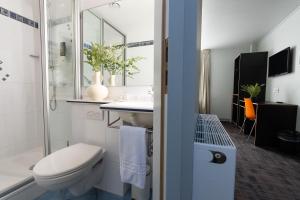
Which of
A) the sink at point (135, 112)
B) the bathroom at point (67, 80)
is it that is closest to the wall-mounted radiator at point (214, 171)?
the sink at point (135, 112)

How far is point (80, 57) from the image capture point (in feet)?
5.93

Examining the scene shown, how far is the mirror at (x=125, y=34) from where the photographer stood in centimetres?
162

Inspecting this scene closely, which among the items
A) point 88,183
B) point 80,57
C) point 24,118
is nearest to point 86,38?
point 80,57

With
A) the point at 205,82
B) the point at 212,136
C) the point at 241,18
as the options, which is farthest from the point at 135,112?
the point at 205,82

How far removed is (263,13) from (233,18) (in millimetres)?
466

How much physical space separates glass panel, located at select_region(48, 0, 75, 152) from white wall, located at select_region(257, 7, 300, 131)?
10.9ft

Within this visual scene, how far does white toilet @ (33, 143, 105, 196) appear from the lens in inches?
38.5

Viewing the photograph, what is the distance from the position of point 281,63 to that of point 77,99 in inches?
137

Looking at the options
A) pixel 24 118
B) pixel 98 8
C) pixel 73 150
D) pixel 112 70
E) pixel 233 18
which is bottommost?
pixel 73 150

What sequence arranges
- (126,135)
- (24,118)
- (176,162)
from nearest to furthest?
(176,162) → (126,135) → (24,118)

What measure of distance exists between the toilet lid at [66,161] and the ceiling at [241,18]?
8.53 feet

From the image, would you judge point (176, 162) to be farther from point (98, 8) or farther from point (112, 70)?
point (98, 8)

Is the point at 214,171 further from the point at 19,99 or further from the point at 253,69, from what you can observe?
the point at 253,69

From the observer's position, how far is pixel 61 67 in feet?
6.07
